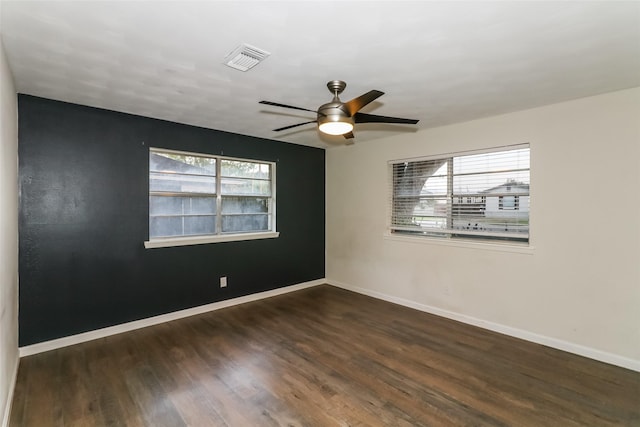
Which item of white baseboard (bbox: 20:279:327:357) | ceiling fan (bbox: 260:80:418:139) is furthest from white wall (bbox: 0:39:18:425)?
ceiling fan (bbox: 260:80:418:139)

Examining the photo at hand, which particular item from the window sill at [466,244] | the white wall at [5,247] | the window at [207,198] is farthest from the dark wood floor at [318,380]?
the window at [207,198]

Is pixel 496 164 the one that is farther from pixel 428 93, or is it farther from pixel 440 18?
pixel 440 18

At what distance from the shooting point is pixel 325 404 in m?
2.25

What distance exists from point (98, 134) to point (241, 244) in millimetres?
2158

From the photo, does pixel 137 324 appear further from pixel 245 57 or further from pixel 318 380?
pixel 245 57

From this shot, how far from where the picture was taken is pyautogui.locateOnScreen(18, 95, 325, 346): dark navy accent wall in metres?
2.99

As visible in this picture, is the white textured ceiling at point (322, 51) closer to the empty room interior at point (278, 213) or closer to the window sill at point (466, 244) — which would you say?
the empty room interior at point (278, 213)

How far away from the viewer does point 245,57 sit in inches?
85.2

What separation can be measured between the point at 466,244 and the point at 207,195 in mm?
3420

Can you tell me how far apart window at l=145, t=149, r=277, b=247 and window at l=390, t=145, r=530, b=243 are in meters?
2.04

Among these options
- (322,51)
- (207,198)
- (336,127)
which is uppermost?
(322,51)

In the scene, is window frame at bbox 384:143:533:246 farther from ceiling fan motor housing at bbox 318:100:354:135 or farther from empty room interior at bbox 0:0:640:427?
ceiling fan motor housing at bbox 318:100:354:135

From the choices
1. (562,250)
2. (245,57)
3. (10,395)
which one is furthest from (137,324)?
(562,250)

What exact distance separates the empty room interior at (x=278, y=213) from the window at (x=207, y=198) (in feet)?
0.09
